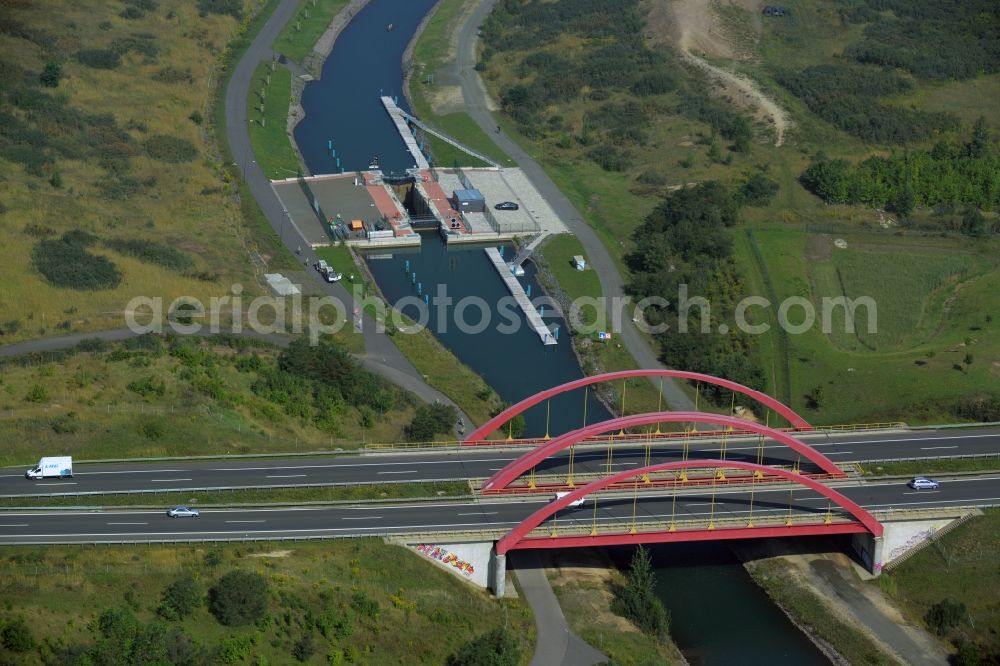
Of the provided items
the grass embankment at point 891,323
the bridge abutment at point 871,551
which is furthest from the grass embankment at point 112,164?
the bridge abutment at point 871,551

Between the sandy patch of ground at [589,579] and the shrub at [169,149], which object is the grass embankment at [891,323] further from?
the shrub at [169,149]

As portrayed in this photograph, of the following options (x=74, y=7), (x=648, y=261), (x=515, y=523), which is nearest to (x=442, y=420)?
(x=515, y=523)

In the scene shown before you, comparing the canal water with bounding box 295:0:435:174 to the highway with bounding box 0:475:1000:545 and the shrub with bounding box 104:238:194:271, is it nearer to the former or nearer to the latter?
the shrub with bounding box 104:238:194:271

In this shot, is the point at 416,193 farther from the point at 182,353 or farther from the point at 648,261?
the point at 182,353

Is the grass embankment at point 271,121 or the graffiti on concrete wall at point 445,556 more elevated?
the grass embankment at point 271,121

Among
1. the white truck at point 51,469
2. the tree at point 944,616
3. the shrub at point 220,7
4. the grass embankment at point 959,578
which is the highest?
the shrub at point 220,7
